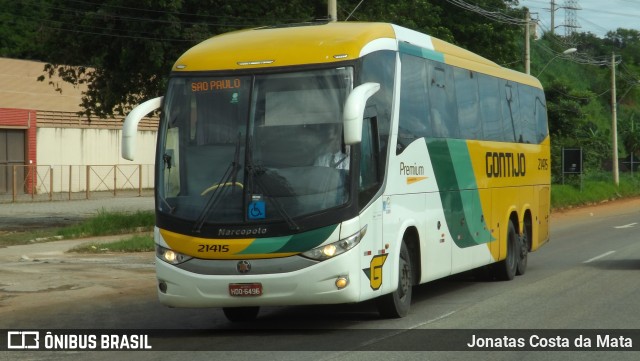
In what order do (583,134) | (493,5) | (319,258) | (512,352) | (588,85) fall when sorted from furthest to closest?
(588,85), (583,134), (493,5), (319,258), (512,352)

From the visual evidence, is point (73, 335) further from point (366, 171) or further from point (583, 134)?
point (583, 134)

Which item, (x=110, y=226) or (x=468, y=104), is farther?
(x=110, y=226)

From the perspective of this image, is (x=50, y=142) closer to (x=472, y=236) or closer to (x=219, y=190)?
(x=472, y=236)

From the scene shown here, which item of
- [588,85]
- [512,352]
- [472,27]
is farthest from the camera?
[588,85]

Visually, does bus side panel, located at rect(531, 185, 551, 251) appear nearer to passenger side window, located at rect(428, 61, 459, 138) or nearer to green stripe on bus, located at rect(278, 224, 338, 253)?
passenger side window, located at rect(428, 61, 459, 138)

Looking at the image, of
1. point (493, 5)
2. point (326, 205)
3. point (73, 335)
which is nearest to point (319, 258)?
point (326, 205)

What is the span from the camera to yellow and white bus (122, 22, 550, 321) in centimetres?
1108

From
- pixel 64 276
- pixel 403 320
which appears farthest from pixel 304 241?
pixel 64 276

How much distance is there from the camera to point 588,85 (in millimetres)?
99062

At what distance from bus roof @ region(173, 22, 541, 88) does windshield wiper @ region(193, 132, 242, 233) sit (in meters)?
1.14

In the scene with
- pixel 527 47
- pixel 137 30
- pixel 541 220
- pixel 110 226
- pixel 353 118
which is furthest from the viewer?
pixel 527 47

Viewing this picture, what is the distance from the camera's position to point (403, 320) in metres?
12.5

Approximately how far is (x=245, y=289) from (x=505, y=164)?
7.52m

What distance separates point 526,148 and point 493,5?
40846 millimetres
